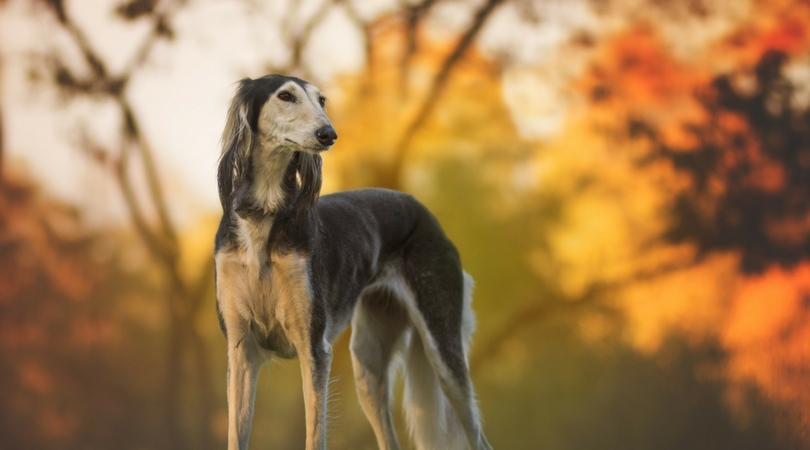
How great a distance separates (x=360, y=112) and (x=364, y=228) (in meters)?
2.78

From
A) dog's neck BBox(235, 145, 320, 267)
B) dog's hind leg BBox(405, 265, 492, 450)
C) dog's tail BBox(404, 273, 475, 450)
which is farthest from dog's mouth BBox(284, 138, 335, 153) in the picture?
dog's tail BBox(404, 273, 475, 450)

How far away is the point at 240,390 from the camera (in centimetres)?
385

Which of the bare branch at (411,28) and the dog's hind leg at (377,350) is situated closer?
the dog's hind leg at (377,350)

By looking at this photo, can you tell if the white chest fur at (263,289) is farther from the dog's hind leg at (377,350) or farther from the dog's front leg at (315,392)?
the dog's hind leg at (377,350)

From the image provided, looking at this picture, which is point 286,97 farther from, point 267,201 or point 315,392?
point 315,392

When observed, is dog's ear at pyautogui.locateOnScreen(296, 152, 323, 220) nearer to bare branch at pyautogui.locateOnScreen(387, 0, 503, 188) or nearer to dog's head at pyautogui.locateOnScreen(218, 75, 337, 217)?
dog's head at pyautogui.locateOnScreen(218, 75, 337, 217)

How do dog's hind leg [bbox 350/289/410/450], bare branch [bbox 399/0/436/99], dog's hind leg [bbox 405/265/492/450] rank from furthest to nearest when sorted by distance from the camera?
bare branch [bbox 399/0/436/99]
dog's hind leg [bbox 350/289/410/450]
dog's hind leg [bbox 405/265/492/450]

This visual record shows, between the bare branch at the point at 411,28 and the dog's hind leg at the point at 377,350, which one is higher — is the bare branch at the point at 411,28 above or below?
above

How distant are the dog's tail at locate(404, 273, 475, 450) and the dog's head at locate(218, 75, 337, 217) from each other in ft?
4.42

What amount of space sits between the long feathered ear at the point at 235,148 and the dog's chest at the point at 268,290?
25 centimetres

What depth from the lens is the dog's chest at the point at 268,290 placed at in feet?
12.3

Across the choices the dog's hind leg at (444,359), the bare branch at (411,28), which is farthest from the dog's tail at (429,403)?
the bare branch at (411,28)

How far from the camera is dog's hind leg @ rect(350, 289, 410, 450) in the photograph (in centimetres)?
469

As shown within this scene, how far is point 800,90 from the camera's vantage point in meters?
7.05
